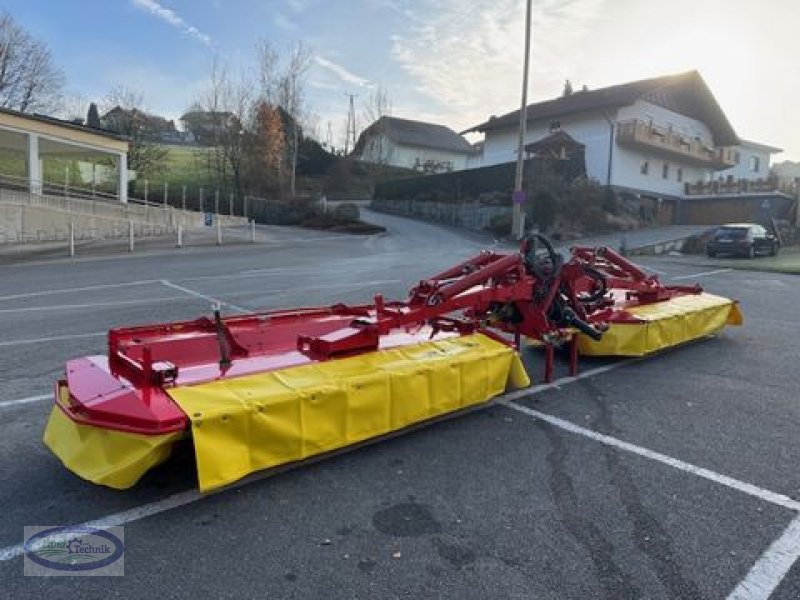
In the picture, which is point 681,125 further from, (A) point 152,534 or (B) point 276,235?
(A) point 152,534

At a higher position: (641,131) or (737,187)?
(641,131)

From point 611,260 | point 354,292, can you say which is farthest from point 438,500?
point 354,292

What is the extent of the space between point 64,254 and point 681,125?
137 feet

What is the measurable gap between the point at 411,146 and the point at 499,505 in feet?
226

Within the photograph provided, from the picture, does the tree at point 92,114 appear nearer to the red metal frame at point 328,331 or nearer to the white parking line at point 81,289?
the white parking line at point 81,289

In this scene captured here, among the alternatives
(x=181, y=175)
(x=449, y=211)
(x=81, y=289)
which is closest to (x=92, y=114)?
(x=181, y=175)

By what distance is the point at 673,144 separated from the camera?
1668 inches

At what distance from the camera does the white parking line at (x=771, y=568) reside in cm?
288

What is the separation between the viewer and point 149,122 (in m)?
50.5

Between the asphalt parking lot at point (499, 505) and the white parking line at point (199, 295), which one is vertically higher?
the white parking line at point (199, 295)

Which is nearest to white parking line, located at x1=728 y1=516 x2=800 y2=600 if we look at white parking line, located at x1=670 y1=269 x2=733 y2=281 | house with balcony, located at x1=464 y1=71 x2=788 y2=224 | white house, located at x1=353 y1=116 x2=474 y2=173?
white parking line, located at x1=670 y1=269 x2=733 y2=281

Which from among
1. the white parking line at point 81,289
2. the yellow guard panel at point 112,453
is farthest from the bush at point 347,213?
the yellow guard panel at point 112,453

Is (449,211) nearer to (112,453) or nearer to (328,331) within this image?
(328,331)

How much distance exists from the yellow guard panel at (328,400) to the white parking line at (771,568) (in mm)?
2220
